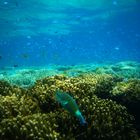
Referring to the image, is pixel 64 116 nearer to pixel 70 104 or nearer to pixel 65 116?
pixel 65 116

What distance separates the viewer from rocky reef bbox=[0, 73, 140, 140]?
544 centimetres

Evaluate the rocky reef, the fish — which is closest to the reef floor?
the rocky reef

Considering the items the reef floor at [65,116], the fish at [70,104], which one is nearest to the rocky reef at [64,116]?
the reef floor at [65,116]

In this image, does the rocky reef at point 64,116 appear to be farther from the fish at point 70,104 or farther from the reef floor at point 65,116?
the fish at point 70,104

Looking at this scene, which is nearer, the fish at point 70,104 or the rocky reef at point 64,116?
the fish at point 70,104

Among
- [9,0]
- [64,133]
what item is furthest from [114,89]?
[9,0]

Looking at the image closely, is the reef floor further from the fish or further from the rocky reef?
the fish

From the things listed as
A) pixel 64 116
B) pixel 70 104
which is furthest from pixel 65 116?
pixel 70 104

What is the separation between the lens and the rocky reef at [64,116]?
544 centimetres

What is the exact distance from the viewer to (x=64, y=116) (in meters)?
6.31

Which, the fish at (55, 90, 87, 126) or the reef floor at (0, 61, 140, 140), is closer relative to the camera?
the fish at (55, 90, 87, 126)

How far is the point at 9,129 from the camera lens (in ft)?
17.8

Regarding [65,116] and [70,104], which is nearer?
[70,104]

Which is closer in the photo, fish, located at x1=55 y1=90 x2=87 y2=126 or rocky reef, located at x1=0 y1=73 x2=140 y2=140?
fish, located at x1=55 y1=90 x2=87 y2=126
